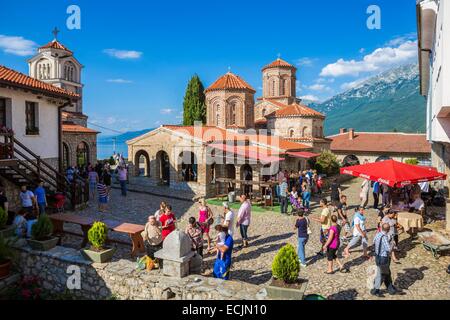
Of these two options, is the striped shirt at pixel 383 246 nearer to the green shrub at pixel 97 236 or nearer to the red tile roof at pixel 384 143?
the green shrub at pixel 97 236

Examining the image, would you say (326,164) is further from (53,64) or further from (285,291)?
(53,64)

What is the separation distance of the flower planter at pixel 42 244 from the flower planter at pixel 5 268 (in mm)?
601

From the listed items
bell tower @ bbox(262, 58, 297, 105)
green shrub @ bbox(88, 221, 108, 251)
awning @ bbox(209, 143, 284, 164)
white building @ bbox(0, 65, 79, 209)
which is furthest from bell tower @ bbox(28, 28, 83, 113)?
green shrub @ bbox(88, 221, 108, 251)

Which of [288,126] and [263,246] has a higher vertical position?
[288,126]

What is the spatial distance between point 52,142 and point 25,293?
8.57 m

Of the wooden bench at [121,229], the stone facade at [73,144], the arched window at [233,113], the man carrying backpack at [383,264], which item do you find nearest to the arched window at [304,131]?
the arched window at [233,113]

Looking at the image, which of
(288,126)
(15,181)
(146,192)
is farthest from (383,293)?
(288,126)

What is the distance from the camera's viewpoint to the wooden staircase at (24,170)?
11.1m

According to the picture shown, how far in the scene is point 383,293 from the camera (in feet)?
23.5

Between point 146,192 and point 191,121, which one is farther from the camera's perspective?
point 191,121

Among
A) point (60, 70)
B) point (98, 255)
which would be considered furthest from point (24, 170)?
point (60, 70)

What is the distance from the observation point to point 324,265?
8.83 meters
